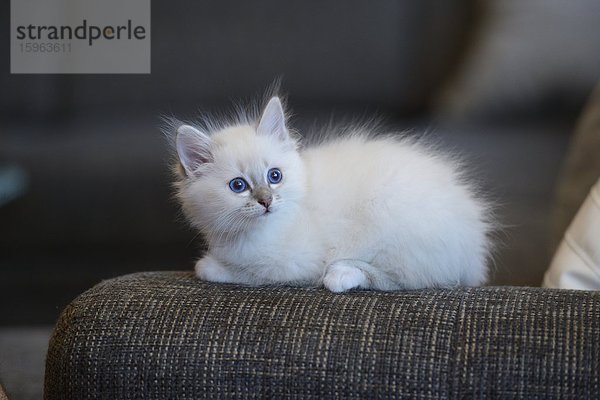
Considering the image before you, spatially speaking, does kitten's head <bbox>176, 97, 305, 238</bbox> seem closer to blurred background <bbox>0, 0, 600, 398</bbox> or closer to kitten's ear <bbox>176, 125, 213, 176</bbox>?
kitten's ear <bbox>176, 125, 213, 176</bbox>

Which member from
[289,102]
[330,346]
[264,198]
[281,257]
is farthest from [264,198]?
[289,102]

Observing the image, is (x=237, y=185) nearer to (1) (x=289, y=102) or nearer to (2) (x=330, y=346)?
(2) (x=330, y=346)

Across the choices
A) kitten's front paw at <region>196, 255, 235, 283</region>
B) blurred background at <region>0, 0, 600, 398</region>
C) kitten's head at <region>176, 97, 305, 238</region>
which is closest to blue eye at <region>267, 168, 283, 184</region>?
kitten's head at <region>176, 97, 305, 238</region>

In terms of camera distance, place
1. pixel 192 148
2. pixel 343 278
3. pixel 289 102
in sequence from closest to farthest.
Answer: pixel 343 278 → pixel 192 148 → pixel 289 102

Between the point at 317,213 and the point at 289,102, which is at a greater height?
the point at 289,102

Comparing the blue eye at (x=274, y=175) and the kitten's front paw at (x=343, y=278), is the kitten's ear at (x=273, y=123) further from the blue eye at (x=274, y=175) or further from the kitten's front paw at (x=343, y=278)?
the kitten's front paw at (x=343, y=278)

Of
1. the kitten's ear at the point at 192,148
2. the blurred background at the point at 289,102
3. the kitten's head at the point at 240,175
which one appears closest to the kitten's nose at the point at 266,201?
the kitten's head at the point at 240,175
